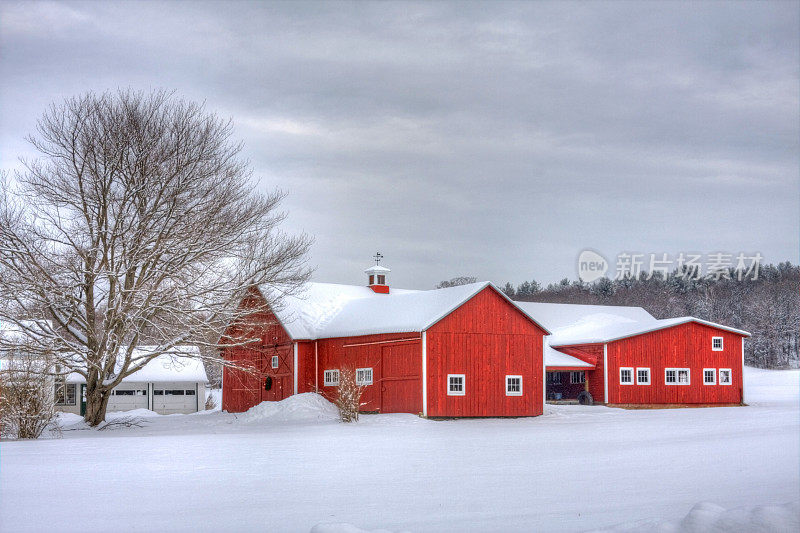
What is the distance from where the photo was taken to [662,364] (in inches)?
1515

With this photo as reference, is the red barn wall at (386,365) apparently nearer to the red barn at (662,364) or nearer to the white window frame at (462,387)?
A: the white window frame at (462,387)

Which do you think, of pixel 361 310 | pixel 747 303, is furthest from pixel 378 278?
pixel 747 303

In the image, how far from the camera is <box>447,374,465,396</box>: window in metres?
29.1

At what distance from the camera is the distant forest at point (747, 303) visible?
2896 inches

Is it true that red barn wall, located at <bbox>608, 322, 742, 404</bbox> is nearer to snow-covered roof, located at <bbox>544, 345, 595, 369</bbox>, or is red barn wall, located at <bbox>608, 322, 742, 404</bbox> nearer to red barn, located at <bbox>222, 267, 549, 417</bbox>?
snow-covered roof, located at <bbox>544, 345, 595, 369</bbox>

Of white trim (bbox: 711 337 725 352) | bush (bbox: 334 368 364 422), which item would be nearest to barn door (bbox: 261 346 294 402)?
bush (bbox: 334 368 364 422)

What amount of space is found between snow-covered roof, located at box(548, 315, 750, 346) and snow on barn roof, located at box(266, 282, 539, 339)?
9.63m

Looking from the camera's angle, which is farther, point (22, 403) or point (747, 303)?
point (747, 303)

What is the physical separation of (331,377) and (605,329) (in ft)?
49.6

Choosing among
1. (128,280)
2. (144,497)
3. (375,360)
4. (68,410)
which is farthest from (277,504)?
(68,410)

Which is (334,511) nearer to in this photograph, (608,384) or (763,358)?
(608,384)

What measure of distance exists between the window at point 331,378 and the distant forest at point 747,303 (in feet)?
159

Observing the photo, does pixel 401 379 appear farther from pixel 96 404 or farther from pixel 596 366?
pixel 596 366

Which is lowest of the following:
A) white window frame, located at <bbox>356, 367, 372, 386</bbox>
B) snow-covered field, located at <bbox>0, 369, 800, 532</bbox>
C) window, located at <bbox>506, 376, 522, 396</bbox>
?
snow-covered field, located at <bbox>0, 369, 800, 532</bbox>
